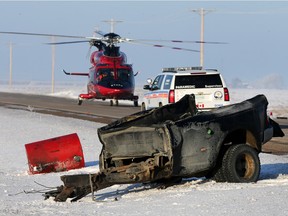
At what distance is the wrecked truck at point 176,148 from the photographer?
38.0ft

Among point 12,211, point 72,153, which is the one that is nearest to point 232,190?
point 12,211

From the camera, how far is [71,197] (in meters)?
11.5

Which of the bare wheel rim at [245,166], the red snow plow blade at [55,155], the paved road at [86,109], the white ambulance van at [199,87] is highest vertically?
the white ambulance van at [199,87]

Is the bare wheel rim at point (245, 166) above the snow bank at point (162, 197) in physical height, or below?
above

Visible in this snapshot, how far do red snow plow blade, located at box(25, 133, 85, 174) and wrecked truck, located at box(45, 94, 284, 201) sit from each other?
3.57m

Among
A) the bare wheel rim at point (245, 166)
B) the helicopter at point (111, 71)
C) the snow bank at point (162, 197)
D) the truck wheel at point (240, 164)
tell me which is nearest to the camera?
the snow bank at point (162, 197)

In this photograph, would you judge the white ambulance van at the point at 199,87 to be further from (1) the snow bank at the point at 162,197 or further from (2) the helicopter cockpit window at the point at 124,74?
(2) the helicopter cockpit window at the point at 124,74

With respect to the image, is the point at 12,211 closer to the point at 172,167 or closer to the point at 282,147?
the point at 172,167

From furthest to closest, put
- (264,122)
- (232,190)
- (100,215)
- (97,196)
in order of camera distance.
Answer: (264,122)
(97,196)
(232,190)
(100,215)

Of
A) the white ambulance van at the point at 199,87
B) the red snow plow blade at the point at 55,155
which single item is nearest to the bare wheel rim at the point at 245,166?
the red snow plow blade at the point at 55,155

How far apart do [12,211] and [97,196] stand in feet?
6.43

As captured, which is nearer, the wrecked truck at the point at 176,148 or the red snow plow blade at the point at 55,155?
the wrecked truck at the point at 176,148

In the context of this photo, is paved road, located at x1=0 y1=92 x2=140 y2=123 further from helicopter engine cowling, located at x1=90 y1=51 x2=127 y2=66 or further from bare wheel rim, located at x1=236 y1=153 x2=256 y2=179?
bare wheel rim, located at x1=236 y1=153 x2=256 y2=179

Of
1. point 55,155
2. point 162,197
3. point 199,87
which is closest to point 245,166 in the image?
point 162,197
